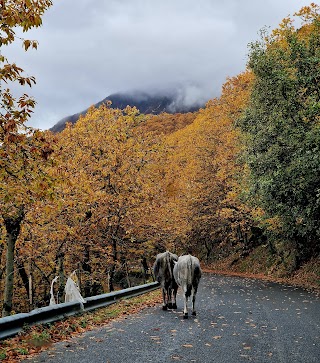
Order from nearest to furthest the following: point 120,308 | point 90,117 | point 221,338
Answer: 1. point 221,338
2. point 120,308
3. point 90,117

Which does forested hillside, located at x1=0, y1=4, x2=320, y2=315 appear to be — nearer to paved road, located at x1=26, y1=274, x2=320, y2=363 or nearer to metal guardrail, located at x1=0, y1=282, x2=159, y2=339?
metal guardrail, located at x1=0, y1=282, x2=159, y2=339

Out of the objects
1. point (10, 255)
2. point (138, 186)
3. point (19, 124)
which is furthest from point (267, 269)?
point (19, 124)

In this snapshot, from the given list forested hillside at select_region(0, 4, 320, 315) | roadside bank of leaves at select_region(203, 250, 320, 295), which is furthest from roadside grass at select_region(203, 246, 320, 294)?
forested hillside at select_region(0, 4, 320, 315)

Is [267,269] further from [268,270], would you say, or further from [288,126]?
[288,126]

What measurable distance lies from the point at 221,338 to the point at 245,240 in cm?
3435

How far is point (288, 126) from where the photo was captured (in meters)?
20.5

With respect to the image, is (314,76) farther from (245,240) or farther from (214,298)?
(245,240)

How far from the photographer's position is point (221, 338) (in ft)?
29.1

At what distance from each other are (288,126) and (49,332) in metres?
15.5

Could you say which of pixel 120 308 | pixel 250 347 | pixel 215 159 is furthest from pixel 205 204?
pixel 250 347

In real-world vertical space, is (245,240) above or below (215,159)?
below

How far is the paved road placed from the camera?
23.8 ft

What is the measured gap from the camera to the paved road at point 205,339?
7.25 m

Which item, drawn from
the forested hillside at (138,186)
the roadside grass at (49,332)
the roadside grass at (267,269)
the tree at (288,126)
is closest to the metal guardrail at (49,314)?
the roadside grass at (49,332)
